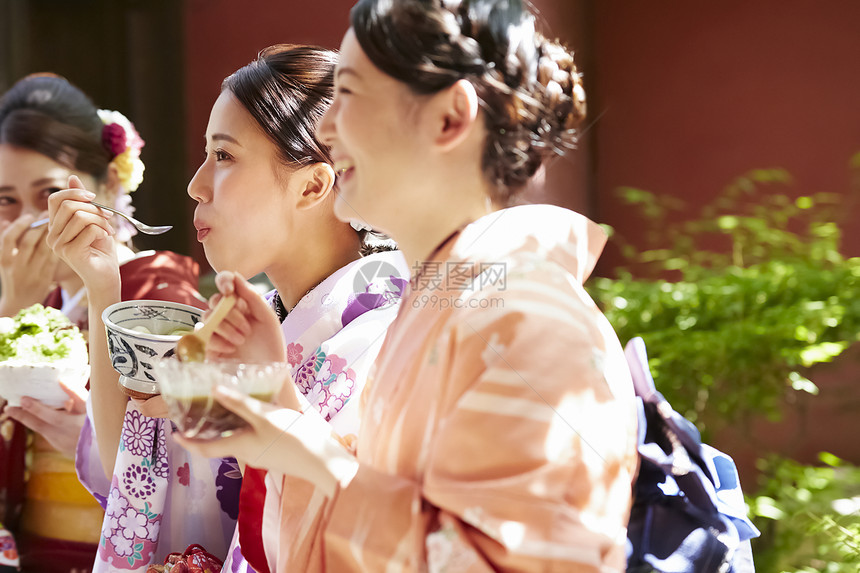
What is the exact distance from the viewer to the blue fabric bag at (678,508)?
46.5 inches

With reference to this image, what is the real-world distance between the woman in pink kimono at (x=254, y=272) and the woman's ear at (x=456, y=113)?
0.60 meters

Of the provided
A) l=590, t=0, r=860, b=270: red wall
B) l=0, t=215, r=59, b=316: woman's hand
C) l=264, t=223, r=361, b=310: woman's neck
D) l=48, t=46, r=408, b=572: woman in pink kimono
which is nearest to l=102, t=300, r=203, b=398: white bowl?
l=48, t=46, r=408, b=572: woman in pink kimono

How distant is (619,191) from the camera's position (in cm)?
501

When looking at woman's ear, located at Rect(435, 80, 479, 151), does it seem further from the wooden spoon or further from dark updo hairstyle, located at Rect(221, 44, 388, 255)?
dark updo hairstyle, located at Rect(221, 44, 388, 255)

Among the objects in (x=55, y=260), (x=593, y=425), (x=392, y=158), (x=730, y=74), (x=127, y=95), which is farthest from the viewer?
(x=127, y=95)

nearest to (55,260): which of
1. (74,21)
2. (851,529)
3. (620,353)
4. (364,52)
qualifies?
(364,52)

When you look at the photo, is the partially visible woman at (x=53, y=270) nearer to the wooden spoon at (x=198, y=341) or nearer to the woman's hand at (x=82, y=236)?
the woman's hand at (x=82, y=236)

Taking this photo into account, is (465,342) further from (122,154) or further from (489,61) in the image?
(122,154)

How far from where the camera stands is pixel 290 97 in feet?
5.55

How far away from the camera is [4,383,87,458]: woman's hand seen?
6.93 ft

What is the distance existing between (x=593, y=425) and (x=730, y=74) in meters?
4.32

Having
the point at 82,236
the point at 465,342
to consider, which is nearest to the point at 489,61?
the point at 465,342

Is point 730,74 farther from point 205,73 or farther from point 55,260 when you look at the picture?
point 55,260

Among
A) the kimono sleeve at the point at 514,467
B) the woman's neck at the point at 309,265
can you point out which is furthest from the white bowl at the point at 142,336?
the kimono sleeve at the point at 514,467
